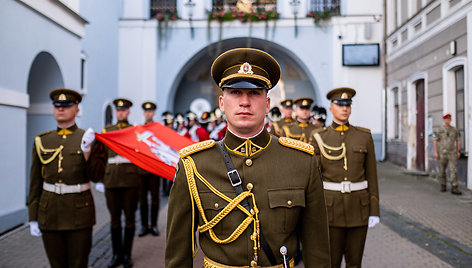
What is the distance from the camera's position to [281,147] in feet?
6.72

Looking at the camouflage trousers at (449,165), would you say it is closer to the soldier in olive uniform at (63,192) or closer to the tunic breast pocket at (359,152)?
the tunic breast pocket at (359,152)

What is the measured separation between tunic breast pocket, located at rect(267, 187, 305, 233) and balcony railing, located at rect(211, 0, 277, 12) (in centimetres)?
1705

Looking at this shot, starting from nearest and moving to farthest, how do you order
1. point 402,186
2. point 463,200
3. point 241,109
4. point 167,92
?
1. point 241,109
2. point 463,200
3. point 402,186
4. point 167,92

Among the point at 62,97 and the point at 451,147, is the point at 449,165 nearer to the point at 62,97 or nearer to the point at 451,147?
the point at 451,147

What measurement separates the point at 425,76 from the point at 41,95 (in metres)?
11.5

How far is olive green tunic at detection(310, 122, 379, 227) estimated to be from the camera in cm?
383

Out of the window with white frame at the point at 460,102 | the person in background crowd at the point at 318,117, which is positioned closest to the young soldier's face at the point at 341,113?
the person in background crowd at the point at 318,117

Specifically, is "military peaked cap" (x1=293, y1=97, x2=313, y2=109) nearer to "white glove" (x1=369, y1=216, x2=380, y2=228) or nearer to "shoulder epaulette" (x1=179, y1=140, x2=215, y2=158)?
"white glove" (x1=369, y1=216, x2=380, y2=228)

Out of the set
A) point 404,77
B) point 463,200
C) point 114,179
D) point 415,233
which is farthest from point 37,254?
point 404,77

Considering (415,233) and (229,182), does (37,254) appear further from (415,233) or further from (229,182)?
(415,233)

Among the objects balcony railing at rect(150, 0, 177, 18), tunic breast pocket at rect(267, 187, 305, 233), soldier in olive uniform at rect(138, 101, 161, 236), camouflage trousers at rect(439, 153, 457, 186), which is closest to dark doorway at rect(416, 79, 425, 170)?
camouflage trousers at rect(439, 153, 457, 186)

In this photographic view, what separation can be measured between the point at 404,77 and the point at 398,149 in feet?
9.57

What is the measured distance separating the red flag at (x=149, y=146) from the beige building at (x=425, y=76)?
26.5ft

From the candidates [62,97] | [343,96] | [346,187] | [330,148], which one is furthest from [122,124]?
[346,187]
